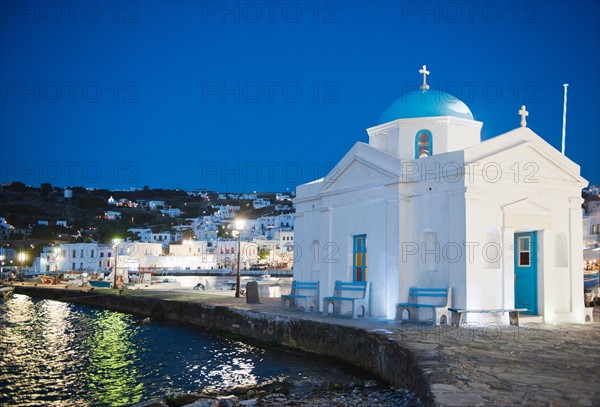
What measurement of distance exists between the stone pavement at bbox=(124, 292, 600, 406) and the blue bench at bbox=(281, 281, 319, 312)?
411 centimetres

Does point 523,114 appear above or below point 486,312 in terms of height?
above

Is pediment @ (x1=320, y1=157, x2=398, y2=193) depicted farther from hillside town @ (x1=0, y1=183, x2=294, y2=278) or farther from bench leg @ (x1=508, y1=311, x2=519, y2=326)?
hillside town @ (x1=0, y1=183, x2=294, y2=278)

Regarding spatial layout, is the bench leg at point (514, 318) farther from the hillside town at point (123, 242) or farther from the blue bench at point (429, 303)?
the hillside town at point (123, 242)

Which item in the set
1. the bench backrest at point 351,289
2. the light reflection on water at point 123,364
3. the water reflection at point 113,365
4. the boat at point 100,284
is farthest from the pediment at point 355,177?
the boat at point 100,284

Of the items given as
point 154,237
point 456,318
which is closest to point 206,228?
point 154,237

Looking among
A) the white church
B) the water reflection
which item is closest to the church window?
the white church

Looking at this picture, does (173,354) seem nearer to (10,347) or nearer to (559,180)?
(10,347)

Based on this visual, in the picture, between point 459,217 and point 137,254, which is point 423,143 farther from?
point 137,254

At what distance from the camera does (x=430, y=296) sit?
1535 centimetres

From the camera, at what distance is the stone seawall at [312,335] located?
36.3ft

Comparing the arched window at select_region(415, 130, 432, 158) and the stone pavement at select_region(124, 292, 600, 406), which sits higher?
the arched window at select_region(415, 130, 432, 158)

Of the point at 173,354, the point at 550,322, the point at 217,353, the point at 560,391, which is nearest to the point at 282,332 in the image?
the point at 217,353

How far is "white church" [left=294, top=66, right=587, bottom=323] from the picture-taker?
14961 millimetres

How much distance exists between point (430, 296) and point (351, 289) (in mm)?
2967
